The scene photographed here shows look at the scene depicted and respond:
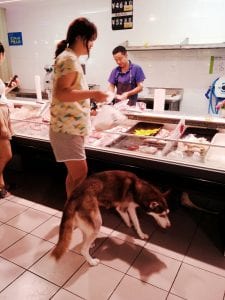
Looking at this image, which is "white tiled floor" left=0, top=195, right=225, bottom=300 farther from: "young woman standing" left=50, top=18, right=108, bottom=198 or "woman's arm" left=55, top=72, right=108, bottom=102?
"woman's arm" left=55, top=72, right=108, bottom=102

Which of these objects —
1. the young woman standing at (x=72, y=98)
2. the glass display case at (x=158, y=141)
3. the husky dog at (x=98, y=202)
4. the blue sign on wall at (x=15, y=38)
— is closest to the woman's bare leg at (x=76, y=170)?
the young woman standing at (x=72, y=98)

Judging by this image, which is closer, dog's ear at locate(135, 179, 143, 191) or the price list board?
dog's ear at locate(135, 179, 143, 191)

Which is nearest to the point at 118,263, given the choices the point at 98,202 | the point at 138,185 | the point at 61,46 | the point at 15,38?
the point at 98,202

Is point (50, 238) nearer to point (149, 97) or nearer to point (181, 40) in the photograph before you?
point (149, 97)

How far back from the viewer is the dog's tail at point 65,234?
6.87 feet

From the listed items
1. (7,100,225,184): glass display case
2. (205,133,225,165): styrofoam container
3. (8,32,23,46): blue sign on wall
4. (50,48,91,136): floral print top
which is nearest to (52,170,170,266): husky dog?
(7,100,225,184): glass display case

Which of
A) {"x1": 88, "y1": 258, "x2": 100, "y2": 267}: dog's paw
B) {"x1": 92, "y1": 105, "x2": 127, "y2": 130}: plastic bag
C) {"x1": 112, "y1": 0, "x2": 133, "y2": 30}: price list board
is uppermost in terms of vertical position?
{"x1": 112, "y1": 0, "x2": 133, "y2": 30}: price list board

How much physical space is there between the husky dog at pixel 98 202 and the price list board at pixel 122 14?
4.69 m

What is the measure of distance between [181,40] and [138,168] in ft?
13.3

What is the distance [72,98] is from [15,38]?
253 inches

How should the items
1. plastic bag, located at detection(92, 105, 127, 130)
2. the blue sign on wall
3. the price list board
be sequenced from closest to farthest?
plastic bag, located at detection(92, 105, 127, 130) < the price list board < the blue sign on wall

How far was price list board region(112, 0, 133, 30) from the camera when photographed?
587 cm

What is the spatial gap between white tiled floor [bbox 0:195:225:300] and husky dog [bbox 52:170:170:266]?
0.75 ft

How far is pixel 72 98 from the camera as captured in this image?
2.15 metres
